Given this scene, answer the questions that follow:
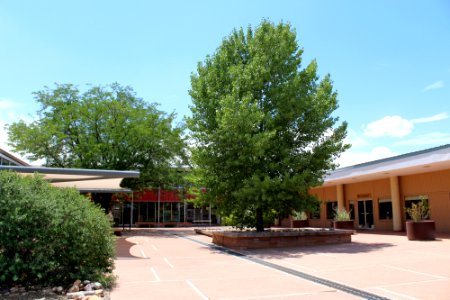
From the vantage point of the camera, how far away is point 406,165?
21.4 metres

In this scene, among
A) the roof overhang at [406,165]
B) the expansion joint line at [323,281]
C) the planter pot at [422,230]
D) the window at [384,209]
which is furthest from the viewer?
the window at [384,209]

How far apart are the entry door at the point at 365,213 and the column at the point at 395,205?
3075 millimetres

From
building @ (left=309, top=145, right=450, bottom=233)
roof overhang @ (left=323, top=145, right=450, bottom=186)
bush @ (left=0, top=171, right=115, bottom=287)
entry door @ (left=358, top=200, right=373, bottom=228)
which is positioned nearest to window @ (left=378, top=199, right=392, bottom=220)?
building @ (left=309, top=145, right=450, bottom=233)

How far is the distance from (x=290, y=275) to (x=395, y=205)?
64.3ft

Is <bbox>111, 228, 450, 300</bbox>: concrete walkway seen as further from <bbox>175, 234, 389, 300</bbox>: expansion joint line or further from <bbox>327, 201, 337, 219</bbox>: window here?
<bbox>327, 201, 337, 219</bbox>: window

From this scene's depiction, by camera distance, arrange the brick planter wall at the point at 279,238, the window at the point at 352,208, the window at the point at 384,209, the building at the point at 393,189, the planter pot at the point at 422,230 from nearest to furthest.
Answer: the brick planter wall at the point at 279,238, the planter pot at the point at 422,230, the building at the point at 393,189, the window at the point at 384,209, the window at the point at 352,208

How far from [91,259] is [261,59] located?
38.7ft

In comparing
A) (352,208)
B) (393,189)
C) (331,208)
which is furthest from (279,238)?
(331,208)

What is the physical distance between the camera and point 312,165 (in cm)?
1734

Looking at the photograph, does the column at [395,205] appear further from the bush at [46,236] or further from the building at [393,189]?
the bush at [46,236]

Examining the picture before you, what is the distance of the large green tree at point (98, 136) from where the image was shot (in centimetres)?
2822

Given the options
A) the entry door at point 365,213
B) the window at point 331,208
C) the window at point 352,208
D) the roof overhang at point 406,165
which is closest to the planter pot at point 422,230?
the roof overhang at point 406,165

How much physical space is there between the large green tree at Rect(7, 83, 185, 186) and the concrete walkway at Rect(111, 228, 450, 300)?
614 inches

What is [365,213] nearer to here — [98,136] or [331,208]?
[331,208]
